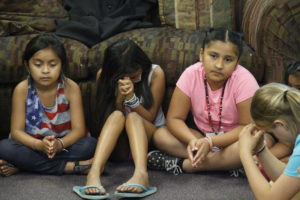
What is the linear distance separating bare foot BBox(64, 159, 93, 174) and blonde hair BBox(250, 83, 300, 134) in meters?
0.81

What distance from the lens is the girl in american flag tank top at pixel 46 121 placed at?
1.93 metres

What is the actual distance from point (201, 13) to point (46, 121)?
836 millimetres

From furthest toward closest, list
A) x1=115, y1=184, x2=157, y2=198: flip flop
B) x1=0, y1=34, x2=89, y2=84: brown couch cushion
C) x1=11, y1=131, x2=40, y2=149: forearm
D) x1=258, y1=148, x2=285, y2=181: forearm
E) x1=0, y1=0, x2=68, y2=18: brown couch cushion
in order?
x1=0, y1=0, x2=68, y2=18: brown couch cushion, x1=0, y1=34, x2=89, y2=84: brown couch cushion, x1=11, y1=131, x2=40, y2=149: forearm, x1=115, y1=184, x2=157, y2=198: flip flop, x1=258, y1=148, x2=285, y2=181: forearm

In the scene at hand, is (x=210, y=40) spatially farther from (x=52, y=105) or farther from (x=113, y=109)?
A: (x=52, y=105)

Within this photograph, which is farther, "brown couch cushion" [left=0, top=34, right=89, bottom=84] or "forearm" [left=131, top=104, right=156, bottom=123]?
"brown couch cushion" [left=0, top=34, right=89, bottom=84]

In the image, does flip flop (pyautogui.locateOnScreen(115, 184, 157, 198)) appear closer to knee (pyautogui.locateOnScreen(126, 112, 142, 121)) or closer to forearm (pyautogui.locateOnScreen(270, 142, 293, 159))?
knee (pyautogui.locateOnScreen(126, 112, 142, 121))

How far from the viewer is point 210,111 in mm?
1941

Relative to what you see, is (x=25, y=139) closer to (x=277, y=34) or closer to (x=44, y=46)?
(x=44, y=46)

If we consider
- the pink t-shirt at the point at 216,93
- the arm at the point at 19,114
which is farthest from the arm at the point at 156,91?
the arm at the point at 19,114

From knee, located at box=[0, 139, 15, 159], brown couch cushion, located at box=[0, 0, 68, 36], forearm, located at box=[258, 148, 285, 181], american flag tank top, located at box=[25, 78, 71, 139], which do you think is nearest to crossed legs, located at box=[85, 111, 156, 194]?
american flag tank top, located at box=[25, 78, 71, 139]

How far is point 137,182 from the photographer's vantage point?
175cm

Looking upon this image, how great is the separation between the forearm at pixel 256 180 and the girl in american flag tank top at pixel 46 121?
2.41ft

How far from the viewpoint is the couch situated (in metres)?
2.12

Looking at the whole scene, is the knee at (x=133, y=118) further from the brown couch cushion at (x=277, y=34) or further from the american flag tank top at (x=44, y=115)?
the brown couch cushion at (x=277, y=34)
